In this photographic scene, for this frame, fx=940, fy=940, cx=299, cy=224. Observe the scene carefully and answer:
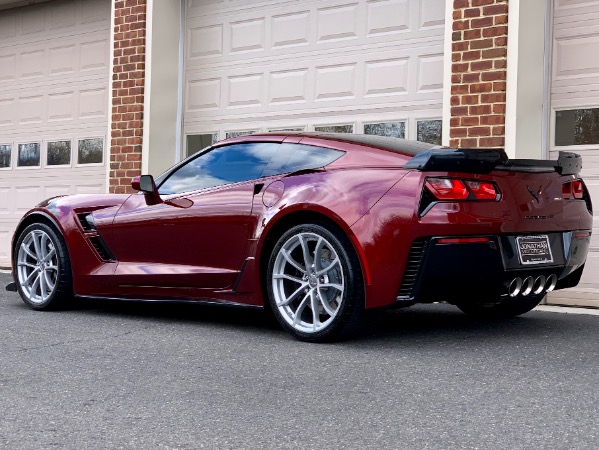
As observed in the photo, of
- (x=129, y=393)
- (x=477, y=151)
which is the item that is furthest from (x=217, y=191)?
(x=129, y=393)

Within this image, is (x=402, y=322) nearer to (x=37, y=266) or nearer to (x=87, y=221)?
(x=87, y=221)

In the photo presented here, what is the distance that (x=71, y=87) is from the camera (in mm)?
12289

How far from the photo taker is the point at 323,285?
17.5 feet

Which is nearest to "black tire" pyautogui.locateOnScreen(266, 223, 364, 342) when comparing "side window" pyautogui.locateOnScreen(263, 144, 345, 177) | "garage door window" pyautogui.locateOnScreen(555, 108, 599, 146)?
"side window" pyautogui.locateOnScreen(263, 144, 345, 177)

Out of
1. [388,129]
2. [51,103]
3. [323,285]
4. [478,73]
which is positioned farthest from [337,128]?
[51,103]

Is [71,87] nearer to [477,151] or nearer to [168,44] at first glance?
[168,44]

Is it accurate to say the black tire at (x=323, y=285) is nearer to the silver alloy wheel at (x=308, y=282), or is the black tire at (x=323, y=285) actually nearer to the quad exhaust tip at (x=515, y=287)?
the silver alloy wheel at (x=308, y=282)

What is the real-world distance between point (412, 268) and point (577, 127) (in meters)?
3.58

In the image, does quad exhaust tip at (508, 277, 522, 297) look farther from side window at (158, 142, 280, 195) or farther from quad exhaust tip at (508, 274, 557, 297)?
side window at (158, 142, 280, 195)

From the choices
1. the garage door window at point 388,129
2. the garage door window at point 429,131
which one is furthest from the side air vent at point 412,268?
the garage door window at point 388,129

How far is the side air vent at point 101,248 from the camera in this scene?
22.0 ft

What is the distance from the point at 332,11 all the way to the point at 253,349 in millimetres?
5275

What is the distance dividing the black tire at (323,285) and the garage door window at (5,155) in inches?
342

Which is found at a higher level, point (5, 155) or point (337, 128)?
point (337, 128)
